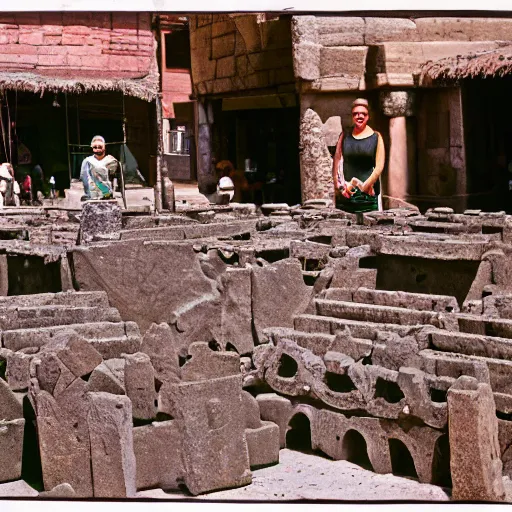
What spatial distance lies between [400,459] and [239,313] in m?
1.89

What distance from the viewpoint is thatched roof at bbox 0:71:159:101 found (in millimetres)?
13328

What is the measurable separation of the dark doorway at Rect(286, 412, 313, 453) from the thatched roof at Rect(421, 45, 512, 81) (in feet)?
20.9

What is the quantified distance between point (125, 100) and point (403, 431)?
32.5 ft

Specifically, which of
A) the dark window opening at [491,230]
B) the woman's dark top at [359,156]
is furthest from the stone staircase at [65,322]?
the woman's dark top at [359,156]

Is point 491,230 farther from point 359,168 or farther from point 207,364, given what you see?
point 207,364

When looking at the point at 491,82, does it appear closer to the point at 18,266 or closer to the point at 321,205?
the point at 321,205

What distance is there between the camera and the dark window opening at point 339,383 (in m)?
6.20

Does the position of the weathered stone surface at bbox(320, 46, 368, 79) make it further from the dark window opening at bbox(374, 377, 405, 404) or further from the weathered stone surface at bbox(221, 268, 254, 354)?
the dark window opening at bbox(374, 377, 405, 404)

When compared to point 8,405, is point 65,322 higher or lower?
higher

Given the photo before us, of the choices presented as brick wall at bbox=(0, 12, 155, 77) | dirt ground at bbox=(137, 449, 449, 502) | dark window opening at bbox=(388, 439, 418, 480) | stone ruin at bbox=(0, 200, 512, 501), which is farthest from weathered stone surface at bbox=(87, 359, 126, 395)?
brick wall at bbox=(0, 12, 155, 77)

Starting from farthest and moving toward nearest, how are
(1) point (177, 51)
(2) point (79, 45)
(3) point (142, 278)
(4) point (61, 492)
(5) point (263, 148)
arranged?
(1) point (177, 51), (5) point (263, 148), (2) point (79, 45), (3) point (142, 278), (4) point (61, 492)

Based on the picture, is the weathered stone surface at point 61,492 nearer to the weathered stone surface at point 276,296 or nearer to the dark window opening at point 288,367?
the dark window opening at point 288,367

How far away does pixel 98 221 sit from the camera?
8.59 m

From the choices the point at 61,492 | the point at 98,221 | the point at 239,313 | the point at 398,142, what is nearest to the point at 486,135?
the point at 398,142
